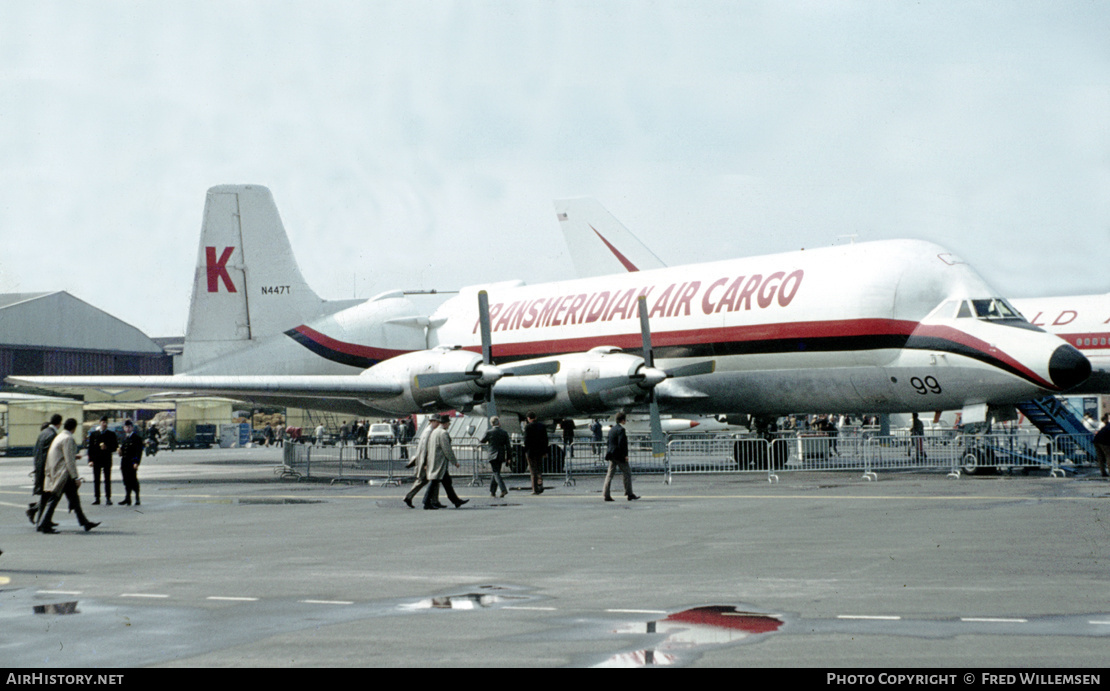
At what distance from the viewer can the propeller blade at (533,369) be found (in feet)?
96.2

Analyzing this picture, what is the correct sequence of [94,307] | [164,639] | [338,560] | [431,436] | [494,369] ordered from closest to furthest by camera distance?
[164,639] < [338,560] < [431,436] < [494,369] < [94,307]

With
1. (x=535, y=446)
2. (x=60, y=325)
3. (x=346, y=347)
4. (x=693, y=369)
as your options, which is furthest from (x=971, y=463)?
(x=60, y=325)

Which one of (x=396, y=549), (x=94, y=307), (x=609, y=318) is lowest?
(x=396, y=549)

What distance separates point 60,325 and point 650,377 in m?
81.2

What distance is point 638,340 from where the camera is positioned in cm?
2983

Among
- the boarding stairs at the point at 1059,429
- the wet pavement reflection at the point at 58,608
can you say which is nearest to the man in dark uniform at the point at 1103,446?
the boarding stairs at the point at 1059,429

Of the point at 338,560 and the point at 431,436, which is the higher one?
the point at 431,436

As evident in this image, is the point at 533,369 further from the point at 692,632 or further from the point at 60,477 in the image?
the point at 692,632

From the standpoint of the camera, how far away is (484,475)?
2981 centimetres

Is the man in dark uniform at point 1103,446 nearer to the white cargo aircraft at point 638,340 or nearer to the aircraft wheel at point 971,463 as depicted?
the white cargo aircraft at point 638,340
